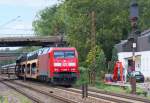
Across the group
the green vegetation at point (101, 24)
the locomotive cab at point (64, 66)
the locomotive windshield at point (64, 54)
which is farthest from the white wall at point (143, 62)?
the locomotive cab at point (64, 66)

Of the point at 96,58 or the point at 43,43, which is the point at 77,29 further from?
the point at 96,58

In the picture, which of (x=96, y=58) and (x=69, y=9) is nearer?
(x=96, y=58)

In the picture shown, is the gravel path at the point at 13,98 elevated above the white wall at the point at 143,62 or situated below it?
below

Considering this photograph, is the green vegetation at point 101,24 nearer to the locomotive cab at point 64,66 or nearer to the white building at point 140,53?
the white building at point 140,53

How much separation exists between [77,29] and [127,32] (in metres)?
11.1

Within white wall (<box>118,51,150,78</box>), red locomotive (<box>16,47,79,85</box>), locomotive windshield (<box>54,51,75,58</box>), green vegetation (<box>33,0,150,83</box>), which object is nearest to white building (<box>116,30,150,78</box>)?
white wall (<box>118,51,150,78</box>)

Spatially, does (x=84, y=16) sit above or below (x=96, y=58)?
above

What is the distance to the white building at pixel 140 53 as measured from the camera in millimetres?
70250

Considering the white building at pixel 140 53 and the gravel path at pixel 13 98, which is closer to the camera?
the gravel path at pixel 13 98

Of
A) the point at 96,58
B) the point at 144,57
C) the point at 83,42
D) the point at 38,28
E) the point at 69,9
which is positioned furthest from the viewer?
the point at 38,28

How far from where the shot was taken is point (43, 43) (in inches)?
3743

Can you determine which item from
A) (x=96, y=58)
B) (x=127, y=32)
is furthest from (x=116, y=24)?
(x=96, y=58)

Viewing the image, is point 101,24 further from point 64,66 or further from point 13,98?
point 13,98

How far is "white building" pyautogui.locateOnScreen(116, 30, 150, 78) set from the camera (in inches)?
2766
